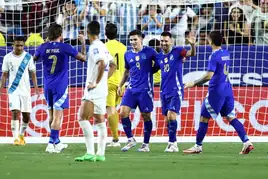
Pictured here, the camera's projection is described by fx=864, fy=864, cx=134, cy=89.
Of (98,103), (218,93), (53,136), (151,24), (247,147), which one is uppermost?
(151,24)

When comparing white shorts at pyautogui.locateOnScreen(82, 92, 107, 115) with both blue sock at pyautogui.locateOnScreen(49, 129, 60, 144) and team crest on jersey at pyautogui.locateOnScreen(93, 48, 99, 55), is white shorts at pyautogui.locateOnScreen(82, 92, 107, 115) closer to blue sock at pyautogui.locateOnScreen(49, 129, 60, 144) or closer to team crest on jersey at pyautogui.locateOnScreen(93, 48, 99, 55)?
team crest on jersey at pyautogui.locateOnScreen(93, 48, 99, 55)

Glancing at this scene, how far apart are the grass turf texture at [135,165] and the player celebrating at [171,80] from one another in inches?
20.8

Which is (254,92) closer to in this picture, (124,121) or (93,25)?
(124,121)

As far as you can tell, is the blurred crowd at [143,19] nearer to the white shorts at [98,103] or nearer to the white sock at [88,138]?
the white shorts at [98,103]

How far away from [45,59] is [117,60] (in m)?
2.77

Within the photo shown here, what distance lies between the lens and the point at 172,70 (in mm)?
15711

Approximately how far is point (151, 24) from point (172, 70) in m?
5.36

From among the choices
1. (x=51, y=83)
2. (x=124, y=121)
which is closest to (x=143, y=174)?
(x=51, y=83)

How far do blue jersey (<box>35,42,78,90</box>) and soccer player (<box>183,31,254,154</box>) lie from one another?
7.49 ft

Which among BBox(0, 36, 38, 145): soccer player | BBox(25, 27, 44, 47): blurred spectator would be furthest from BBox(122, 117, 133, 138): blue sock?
BBox(25, 27, 44, 47): blurred spectator

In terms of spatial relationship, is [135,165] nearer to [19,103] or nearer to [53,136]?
[53,136]

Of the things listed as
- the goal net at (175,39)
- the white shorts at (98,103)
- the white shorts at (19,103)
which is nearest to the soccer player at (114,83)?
the white shorts at (19,103)

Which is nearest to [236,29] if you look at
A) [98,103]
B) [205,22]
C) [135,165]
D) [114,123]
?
[205,22]

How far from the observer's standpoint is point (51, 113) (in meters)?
15.3
